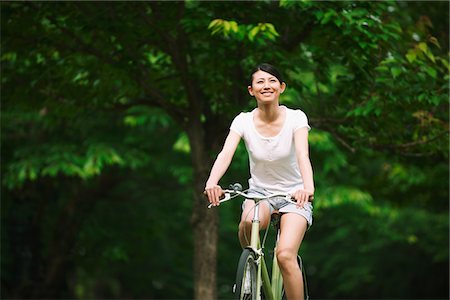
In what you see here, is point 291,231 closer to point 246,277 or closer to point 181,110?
point 246,277

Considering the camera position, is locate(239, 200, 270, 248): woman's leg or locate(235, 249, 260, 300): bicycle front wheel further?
locate(239, 200, 270, 248): woman's leg

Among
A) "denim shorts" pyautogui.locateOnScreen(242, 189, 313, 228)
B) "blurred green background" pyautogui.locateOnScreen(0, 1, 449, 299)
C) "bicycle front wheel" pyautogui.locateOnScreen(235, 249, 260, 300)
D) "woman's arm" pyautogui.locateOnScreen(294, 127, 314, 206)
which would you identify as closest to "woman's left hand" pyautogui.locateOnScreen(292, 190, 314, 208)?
"woman's arm" pyautogui.locateOnScreen(294, 127, 314, 206)

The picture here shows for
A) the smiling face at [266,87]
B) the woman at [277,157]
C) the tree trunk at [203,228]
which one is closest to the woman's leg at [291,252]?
the woman at [277,157]

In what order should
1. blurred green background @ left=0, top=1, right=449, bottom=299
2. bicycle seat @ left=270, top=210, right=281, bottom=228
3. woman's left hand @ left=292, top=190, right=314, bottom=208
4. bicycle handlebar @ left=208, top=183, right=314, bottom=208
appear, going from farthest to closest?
1. blurred green background @ left=0, top=1, right=449, bottom=299
2. bicycle seat @ left=270, top=210, right=281, bottom=228
3. bicycle handlebar @ left=208, top=183, right=314, bottom=208
4. woman's left hand @ left=292, top=190, right=314, bottom=208

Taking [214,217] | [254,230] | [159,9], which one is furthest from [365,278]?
[254,230]

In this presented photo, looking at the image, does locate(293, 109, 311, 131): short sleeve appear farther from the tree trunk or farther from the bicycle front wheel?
the tree trunk

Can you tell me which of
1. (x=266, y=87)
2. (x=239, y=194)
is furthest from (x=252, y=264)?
(x=266, y=87)

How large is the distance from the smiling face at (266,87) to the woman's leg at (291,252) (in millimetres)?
807

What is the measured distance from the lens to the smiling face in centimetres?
566

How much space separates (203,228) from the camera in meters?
10.4

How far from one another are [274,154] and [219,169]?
39 centimetres

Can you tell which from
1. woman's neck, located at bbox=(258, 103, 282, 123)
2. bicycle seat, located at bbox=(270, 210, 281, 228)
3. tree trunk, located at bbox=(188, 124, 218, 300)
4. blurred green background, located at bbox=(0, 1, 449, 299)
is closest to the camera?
woman's neck, located at bbox=(258, 103, 282, 123)

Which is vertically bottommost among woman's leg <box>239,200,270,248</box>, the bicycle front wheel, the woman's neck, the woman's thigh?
the bicycle front wheel

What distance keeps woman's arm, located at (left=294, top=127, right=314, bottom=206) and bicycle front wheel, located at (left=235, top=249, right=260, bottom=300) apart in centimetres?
50
